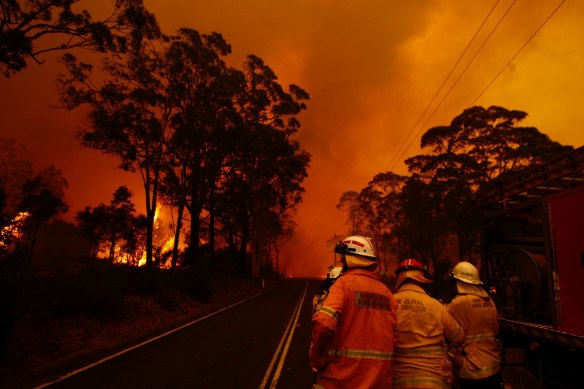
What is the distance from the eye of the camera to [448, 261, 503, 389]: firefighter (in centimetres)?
417

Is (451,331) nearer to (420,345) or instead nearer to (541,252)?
(420,345)

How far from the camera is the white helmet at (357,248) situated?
3.07 meters

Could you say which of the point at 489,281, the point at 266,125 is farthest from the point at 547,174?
the point at 266,125

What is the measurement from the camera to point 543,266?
19.4 ft

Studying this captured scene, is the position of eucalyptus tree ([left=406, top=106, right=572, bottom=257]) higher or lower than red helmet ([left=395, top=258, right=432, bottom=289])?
higher

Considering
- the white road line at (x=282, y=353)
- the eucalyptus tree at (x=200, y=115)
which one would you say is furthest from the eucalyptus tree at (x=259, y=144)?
the white road line at (x=282, y=353)

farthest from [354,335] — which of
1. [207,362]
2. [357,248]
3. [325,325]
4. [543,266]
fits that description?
[207,362]

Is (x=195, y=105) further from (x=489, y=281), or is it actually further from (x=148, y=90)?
(x=489, y=281)

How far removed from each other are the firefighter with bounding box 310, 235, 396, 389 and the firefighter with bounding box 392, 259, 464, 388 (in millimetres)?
408

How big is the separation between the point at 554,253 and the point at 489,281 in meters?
2.48

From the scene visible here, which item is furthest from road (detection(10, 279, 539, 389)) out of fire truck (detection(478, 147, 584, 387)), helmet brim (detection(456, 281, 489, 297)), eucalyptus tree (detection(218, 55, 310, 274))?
eucalyptus tree (detection(218, 55, 310, 274))

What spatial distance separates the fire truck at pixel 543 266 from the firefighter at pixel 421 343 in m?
2.18

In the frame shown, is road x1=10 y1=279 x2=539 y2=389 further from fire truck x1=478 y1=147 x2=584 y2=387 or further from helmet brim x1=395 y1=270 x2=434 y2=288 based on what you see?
helmet brim x1=395 y1=270 x2=434 y2=288

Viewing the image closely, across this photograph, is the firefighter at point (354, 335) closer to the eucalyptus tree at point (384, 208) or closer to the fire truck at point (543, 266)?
the fire truck at point (543, 266)
